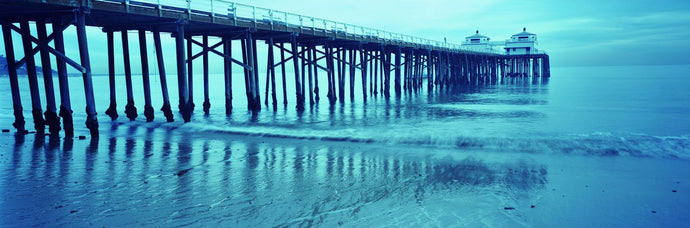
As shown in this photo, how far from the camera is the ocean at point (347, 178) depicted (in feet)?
16.5

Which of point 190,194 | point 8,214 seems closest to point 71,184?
point 8,214

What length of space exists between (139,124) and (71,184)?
8155mm

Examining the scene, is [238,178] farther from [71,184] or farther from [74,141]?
[74,141]

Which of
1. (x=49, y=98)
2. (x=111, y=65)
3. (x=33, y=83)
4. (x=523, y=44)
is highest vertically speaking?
(x=523, y=44)

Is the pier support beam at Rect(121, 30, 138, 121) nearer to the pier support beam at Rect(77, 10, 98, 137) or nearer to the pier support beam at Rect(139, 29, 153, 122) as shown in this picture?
the pier support beam at Rect(139, 29, 153, 122)

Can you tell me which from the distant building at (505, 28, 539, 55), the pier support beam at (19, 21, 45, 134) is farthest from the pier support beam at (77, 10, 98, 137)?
the distant building at (505, 28, 539, 55)

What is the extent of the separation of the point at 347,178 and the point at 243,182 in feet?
4.93

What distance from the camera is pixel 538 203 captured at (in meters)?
5.52

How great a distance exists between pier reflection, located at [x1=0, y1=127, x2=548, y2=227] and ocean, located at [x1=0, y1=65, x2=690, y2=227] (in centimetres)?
2

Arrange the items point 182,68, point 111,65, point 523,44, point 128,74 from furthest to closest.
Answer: point 523,44 < point 111,65 < point 128,74 < point 182,68

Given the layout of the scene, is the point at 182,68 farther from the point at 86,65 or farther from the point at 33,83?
the point at 33,83

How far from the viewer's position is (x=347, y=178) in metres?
6.82

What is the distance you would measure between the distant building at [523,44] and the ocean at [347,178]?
4750 centimetres

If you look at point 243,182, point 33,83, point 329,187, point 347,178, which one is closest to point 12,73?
point 33,83
